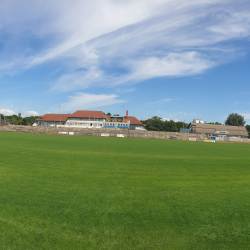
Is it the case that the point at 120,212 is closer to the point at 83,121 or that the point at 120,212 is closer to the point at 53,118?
the point at 83,121

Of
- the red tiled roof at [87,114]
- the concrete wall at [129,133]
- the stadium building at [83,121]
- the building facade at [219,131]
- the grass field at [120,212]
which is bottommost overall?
the grass field at [120,212]

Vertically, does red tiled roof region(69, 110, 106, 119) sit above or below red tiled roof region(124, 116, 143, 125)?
above

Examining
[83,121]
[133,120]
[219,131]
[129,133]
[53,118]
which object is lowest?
[129,133]

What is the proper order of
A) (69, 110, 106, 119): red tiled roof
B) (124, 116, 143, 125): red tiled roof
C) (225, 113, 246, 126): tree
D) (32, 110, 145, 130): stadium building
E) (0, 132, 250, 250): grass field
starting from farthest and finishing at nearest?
(225, 113, 246, 126): tree, (124, 116, 143, 125): red tiled roof, (69, 110, 106, 119): red tiled roof, (32, 110, 145, 130): stadium building, (0, 132, 250, 250): grass field

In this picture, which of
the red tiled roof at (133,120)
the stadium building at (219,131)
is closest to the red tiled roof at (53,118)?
the red tiled roof at (133,120)

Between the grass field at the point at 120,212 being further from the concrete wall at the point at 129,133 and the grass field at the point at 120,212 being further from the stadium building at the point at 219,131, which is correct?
the stadium building at the point at 219,131

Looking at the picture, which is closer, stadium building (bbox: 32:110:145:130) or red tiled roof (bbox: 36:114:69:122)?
stadium building (bbox: 32:110:145:130)

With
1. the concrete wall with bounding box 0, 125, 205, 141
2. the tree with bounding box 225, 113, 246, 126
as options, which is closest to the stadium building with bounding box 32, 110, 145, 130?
the concrete wall with bounding box 0, 125, 205, 141

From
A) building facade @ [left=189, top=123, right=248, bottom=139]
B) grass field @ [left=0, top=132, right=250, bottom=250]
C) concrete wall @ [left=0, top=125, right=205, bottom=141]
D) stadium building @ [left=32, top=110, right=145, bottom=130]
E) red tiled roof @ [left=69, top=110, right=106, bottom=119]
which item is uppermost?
red tiled roof @ [left=69, top=110, right=106, bottom=119]

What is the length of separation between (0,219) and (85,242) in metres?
2.23

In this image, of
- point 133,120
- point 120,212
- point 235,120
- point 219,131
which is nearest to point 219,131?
point 219,131

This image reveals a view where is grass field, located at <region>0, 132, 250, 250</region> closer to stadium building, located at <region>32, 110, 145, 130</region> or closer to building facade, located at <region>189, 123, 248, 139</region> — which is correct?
stadium building, located at <region>32, 110, 145, 130</region>

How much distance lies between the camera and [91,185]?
703 cm

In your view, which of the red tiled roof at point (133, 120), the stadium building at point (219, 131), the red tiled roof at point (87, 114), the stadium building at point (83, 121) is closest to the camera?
the stadium building at point (219, 131)
